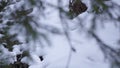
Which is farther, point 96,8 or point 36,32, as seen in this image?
point 96,8

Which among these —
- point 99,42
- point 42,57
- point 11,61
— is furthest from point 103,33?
point 99,42

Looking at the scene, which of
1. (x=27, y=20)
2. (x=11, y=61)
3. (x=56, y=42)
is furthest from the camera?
(x=56, y=42)

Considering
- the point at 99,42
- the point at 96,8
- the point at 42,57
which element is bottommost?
the point at 42,57

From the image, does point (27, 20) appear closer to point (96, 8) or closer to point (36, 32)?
point (36, 32)

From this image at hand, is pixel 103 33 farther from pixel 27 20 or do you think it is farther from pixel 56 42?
pixel 27 20

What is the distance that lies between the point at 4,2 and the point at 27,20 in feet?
7.91

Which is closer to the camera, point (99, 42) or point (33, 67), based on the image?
point (99, 42)

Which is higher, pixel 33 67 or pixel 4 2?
pixel 4 2

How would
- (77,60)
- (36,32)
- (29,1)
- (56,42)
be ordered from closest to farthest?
1. (36,32)
2. (29,1)
3. (77,60)
4. (56,42)

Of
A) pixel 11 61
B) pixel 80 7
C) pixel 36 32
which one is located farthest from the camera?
pixel 80 7

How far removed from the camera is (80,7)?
4.95m

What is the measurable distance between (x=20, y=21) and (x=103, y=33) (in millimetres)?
2649

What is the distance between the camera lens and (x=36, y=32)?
1.70 metres

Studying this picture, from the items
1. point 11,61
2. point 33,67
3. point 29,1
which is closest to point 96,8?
point 29,1
